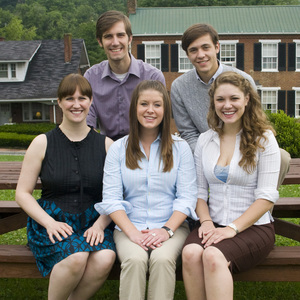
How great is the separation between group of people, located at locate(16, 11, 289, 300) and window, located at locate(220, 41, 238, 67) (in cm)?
2602

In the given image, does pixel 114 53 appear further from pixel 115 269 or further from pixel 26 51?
pixel 26 51

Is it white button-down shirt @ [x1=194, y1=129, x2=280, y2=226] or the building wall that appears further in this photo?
the building wall

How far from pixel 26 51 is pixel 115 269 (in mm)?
33317

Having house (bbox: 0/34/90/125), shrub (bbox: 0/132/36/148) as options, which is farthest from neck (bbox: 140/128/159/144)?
house (bbox: 0/34/90/125)

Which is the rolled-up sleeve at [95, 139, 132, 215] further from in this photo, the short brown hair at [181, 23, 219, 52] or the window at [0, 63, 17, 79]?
the window at [0, 63, 17, 79]

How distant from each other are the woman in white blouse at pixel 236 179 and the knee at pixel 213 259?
0.07m

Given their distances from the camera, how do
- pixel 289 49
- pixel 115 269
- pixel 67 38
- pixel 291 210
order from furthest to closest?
pixel 67 38 → pixel 289 49 → pixel 291 210 → pixel 115 269

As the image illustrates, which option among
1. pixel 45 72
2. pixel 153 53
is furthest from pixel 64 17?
pixel 153 53

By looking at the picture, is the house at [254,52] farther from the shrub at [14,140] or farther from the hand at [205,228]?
the hand at [205,228]

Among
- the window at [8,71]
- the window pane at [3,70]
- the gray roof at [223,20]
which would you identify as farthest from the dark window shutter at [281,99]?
the window pane at [3,70]

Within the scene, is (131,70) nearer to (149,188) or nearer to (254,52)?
(149,188)

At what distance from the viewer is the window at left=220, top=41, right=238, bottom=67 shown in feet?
94.3

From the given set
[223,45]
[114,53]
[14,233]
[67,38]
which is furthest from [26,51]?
[114,53]

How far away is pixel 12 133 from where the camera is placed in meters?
25.4
